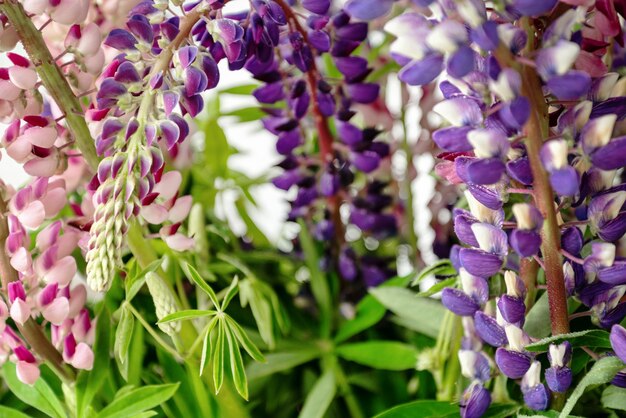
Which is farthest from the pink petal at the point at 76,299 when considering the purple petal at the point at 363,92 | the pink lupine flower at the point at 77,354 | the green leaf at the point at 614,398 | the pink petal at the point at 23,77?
the green leaf at the point at 614,398

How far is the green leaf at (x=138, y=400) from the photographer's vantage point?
544 millimetres

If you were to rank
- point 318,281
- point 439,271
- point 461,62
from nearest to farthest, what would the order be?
point 461,62
point 439,271
point 318,281

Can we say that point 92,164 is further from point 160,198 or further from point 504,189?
point 504,189

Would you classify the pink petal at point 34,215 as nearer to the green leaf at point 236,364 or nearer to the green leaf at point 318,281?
the green leaf at point 236,364

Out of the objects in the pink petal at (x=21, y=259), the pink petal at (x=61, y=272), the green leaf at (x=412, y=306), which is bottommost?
the green leaf at (x=412, y=306)

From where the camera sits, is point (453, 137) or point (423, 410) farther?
point (423, 410)

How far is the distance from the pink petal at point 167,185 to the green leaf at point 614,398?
31 centimetres

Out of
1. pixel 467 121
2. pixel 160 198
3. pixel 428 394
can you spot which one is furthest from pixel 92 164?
pixel 428 394

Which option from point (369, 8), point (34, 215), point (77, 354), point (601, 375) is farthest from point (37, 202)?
point (601, 375)

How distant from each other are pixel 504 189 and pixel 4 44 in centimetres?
30

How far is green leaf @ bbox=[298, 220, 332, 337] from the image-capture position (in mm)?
731

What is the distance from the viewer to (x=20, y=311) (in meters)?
0.50

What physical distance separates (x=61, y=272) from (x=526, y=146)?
0.98 feet

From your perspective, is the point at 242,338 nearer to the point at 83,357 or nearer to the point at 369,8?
the point at 83,357
